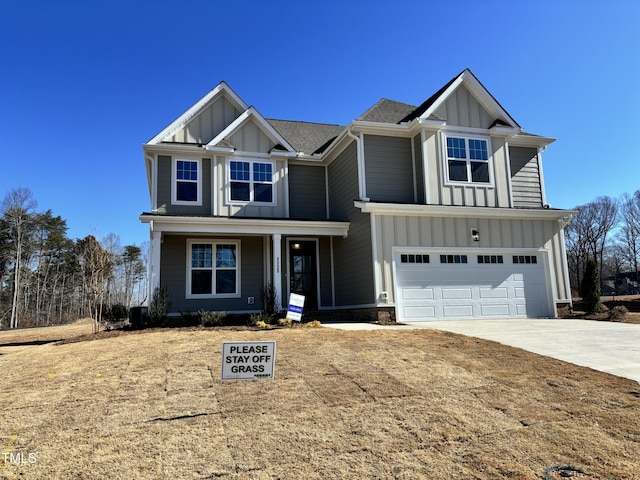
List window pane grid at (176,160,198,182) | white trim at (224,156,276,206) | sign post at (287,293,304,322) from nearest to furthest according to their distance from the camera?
sign post at (287,293,304,322)
window pane grid at (176,160,198,182)
white trim at (224,156,276,206)

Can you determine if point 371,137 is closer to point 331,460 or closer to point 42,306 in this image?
point 331,460

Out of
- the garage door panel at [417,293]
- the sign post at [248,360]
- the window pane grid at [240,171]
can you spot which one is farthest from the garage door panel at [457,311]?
the sign post at [248,360]

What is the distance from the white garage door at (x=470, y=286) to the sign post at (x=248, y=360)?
27.0 feet

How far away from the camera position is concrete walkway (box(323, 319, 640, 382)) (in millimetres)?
7535

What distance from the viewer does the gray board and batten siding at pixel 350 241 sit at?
45.7 ft

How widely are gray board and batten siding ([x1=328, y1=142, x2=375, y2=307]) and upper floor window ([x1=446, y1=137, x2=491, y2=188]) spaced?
3.14m

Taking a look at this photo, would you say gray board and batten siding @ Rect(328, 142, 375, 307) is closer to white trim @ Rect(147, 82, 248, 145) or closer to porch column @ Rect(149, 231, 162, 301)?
white trim @ Rect(147, 82, 248, 145)

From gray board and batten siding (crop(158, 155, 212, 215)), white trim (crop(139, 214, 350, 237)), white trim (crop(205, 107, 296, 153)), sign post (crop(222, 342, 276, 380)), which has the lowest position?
sign post (crop(222, 342, 276, 380))

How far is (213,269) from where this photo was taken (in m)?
15.5

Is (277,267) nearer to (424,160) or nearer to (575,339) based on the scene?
(424,160)

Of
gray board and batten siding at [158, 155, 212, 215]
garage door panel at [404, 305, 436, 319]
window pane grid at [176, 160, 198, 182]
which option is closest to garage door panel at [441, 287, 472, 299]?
garage door panel at [404, 305, 436, 319]

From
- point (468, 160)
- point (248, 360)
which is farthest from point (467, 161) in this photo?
point (248, 360)

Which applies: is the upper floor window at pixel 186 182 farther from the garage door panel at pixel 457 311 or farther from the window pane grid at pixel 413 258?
the garage door panel at pixel 457 311

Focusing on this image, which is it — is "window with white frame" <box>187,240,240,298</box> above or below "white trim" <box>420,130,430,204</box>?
below
